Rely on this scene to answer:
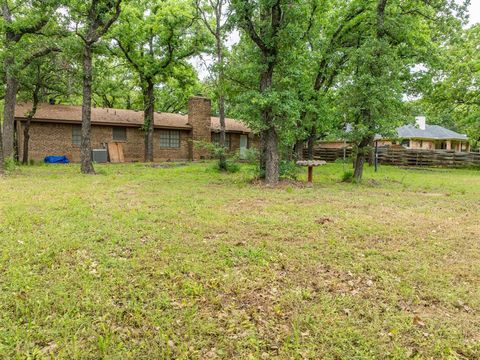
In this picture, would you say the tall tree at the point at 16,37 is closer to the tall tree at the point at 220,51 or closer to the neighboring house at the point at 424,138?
the tall tree at the point at 220,51

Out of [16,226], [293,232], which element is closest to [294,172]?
[293,232]

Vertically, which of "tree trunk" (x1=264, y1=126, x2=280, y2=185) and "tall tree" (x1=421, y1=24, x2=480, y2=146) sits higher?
"tall tree" (x1=421, y1=24, x2=480, y2=146)

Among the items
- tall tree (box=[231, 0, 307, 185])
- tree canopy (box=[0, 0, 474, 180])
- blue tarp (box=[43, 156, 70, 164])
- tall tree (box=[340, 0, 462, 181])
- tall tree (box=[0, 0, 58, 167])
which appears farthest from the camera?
blue tarp (box=[43, 156, 70, 164])

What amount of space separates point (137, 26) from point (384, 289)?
19096 mm

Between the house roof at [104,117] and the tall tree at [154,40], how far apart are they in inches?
62.5

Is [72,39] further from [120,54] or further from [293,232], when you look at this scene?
[293,232]

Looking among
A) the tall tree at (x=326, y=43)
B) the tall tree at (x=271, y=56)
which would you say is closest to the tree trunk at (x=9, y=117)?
the tall tree at (x=271, y=56)

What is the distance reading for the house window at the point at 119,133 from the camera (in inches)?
800

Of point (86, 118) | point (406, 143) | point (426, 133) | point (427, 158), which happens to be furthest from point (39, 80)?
point (426, 133)

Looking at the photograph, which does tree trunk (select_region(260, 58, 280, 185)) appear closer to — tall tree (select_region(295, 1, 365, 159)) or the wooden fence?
tall tree (select_region(295, 1, 365, 159))

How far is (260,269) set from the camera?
3.95 metres

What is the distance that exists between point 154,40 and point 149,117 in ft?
15.0

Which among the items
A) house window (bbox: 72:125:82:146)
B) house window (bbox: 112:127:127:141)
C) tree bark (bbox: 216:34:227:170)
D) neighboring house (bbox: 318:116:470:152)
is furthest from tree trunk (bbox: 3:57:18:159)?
neighboring house (bbox: 318:116:470:152)

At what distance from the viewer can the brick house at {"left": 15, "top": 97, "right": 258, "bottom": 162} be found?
1817 cm
